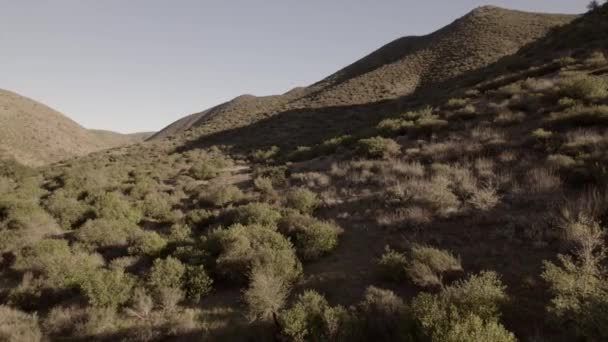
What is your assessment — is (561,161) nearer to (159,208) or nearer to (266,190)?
(266,190)

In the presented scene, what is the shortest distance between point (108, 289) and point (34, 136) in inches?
2270

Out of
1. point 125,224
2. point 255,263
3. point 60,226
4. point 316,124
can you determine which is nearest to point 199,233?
point 125,224

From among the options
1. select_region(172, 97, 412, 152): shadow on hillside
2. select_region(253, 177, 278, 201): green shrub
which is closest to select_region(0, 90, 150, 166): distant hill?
select_region(172, 97, 412, 152): shadow on hillside

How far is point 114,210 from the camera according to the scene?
1058cm

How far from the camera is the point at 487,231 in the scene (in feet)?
19.4

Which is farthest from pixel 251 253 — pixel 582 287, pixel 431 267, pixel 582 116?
pixel 582 116

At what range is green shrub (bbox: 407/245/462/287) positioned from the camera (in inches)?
185

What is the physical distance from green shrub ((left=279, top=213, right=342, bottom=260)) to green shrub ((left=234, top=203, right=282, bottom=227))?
332 millimetres

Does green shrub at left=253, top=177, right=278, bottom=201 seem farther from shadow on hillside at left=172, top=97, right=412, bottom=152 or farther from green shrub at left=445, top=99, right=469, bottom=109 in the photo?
shadow on hillside at left=172, top=97, right=412, bottom=152

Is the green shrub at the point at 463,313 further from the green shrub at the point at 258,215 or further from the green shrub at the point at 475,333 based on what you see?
the green shrub at the point at 258,215

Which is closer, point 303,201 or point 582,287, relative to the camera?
point 582,287

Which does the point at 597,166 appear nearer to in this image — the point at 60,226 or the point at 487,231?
the point at 487,231

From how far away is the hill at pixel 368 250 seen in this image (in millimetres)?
3918

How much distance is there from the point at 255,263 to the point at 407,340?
3229mm
